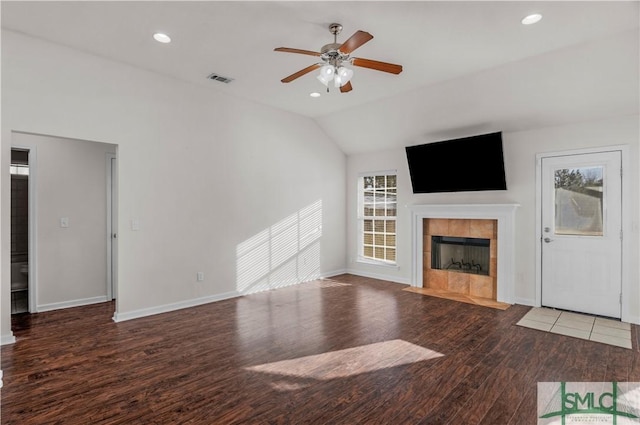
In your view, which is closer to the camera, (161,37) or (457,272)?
(161,37)

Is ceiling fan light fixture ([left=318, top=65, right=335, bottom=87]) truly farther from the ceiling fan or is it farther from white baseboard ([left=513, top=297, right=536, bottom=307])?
white baseboard ([left=513, top=297, right=536, bottom=307])

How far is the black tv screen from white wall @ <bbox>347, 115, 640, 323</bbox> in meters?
0.17

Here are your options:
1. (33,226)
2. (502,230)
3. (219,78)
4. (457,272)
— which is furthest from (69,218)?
(502,230)

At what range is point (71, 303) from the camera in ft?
15.2

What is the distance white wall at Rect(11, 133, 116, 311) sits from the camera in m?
4.41

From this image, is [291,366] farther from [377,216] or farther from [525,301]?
[377,216]

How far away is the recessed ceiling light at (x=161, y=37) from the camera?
10.9 ft

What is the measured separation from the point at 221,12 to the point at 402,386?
3.36 meters

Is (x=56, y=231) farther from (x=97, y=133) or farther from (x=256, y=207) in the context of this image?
(x=256, y=207)

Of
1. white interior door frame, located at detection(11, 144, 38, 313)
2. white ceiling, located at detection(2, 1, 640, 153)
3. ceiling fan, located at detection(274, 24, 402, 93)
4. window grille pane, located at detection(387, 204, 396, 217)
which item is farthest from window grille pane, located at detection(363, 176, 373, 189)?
white interior door frame, located at detection(11, 144, 38, 313)

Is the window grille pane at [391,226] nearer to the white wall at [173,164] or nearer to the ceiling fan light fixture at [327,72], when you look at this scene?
the white wall at [173,164]
